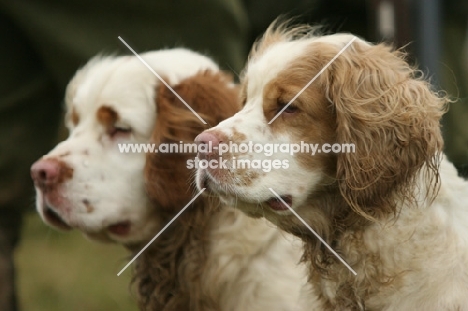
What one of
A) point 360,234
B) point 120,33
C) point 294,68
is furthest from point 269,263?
point 120,33

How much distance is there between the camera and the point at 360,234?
3699mm

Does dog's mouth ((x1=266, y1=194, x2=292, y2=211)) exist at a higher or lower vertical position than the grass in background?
higher

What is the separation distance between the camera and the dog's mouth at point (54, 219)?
4410 millimetres

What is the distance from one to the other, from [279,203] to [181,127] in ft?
2.97

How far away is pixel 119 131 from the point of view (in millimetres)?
4461

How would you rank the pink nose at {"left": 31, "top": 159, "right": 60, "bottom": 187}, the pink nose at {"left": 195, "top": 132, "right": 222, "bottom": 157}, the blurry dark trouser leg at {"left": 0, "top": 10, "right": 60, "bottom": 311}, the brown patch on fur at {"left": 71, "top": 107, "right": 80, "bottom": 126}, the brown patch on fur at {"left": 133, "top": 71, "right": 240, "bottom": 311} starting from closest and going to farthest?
the pink nose at {"left": 195, "top": 132, "right": 222, "bottom": 157} < the pink nose at {"left": 31, "top": 159, "right": 60, "bottom": 187} < the brown patch on fur at {"left": 133, "top": 71, "right": 240, "bottom": 311} < the brown patch on fur at {"left": 71, "top": 107, "right": 80, "bottom": 126} < the blurry dark trouser leg at {"left": 0, "top": 10, "right": 60, "bottom": 311}

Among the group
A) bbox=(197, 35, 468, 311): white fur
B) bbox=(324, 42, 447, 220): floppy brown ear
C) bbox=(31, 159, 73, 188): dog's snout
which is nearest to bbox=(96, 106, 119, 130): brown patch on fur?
bbox=(31, 159, 73, 188): dog's snout

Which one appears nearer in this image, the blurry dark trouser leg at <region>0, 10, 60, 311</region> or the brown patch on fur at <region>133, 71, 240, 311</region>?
the brown patch on fur at <region>133, 71, 240, 311</region>

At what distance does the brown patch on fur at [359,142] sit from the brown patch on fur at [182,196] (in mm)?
741

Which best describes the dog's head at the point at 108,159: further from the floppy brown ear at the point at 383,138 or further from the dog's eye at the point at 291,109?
the floppy brown ear at the point at 383,138

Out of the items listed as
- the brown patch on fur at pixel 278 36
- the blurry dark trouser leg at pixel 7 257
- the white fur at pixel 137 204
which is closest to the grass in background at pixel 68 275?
the blurry dark trouser leg at pixel 7 257

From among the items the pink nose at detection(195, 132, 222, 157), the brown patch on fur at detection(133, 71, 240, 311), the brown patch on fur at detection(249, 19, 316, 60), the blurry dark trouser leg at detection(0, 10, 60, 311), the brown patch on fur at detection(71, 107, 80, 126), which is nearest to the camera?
the pink nose at detection(195, 132, 222, 157)

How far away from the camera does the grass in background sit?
671 cm

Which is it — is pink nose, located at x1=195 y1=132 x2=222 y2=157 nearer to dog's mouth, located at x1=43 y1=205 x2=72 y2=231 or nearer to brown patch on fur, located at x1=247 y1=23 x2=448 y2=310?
brown patch on fur, located at x1=247 y1=23 x2=448 y2=310
